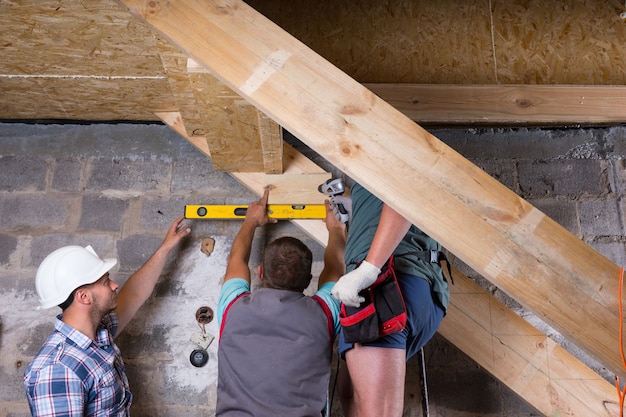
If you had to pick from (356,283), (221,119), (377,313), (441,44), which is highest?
(441,44)

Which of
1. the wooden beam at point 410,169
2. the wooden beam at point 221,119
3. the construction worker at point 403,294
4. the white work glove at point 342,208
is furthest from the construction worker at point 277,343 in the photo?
the wooden beam at point 410,169

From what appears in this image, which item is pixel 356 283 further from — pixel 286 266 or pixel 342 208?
pixel 342 208

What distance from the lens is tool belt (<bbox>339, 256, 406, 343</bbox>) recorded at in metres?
1.93

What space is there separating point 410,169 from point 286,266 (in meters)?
0.76

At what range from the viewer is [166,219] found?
292cm

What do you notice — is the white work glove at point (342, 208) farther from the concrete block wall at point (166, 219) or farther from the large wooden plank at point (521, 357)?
the large wooden plank at point (521, 357)

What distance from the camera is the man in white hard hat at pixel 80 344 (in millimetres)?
2191

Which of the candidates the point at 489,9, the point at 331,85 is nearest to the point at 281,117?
the point at 331,85

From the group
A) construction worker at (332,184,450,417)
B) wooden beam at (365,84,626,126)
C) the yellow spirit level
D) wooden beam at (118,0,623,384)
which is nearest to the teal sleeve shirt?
construction worker at (332,184,450,417)

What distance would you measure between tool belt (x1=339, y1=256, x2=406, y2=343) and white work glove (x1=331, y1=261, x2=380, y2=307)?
1.7 inches

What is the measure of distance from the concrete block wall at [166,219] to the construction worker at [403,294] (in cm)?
67

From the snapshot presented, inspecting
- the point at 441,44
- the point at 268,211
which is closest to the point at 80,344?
the point at 268,211

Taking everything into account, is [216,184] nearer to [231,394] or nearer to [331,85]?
[231,394]

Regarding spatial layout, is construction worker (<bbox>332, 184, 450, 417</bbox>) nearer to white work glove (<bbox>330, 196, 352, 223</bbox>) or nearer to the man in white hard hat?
white work glove (<bbox>330, 196, 352, 223</bbox>)
